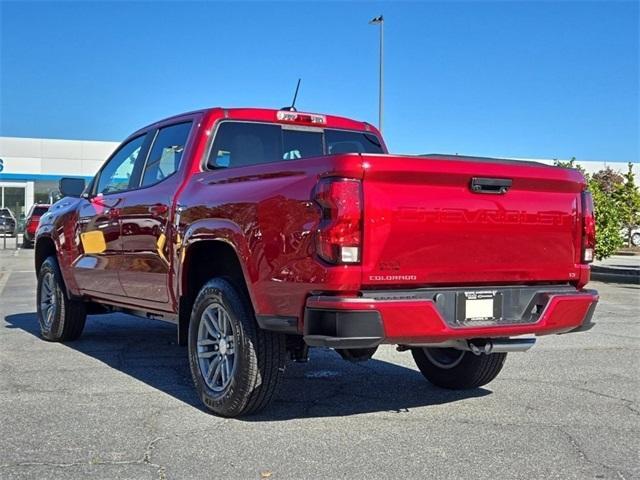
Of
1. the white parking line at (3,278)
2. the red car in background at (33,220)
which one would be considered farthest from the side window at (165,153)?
the red car in background at (33,220)

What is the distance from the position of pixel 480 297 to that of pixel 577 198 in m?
1.01

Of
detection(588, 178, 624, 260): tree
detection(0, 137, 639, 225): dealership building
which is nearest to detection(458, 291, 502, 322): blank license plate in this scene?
detection(588, 178, 624, 260): tree

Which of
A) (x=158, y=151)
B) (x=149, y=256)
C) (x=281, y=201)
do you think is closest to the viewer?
(x=281, y=201)

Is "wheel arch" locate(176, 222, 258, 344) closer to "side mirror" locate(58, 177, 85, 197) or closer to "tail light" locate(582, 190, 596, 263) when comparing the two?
"tail light" locate(582, 190, 596, 263)

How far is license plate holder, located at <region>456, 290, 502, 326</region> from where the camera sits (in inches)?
165

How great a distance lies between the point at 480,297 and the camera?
14.0 ft

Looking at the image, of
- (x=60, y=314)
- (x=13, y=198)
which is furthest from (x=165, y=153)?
(x=13, y=198)

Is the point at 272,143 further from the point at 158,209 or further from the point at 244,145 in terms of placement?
the point at 158,209

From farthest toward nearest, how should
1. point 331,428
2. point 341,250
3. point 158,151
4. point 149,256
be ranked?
point 158,151
point 149,256
point 331,428
point 341,250

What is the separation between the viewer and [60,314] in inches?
287

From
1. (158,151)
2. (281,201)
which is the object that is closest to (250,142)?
(158,151)

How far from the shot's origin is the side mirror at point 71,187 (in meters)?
7.23

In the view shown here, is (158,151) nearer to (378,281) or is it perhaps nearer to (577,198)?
(378,281)

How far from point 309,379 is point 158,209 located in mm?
1758
